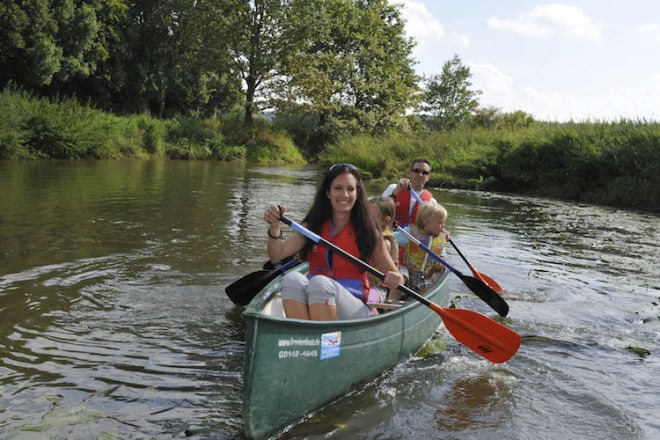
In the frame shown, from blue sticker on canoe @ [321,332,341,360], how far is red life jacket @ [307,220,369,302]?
28.0 inches

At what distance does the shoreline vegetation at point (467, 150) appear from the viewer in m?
16.4

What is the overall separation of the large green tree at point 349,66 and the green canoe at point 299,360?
92.3ft

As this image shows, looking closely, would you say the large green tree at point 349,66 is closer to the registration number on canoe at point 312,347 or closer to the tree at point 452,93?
the tree at point 452,93

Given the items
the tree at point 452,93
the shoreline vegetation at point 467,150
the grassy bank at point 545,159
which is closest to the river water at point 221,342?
the grassy bank at point 545,159

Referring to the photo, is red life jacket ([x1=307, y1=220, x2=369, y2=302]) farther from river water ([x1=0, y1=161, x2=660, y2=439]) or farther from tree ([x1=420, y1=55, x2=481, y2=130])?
tree ([x1=420, y1=55, x2=481, y2=130])

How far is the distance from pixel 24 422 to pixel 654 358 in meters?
4.70

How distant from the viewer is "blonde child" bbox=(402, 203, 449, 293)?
6.04 metres

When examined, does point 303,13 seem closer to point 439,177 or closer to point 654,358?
point 439,177

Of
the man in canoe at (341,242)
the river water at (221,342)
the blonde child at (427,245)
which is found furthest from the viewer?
the blonde child at (427,245)

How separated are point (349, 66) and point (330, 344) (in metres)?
33.1

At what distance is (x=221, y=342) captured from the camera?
480 centimetres

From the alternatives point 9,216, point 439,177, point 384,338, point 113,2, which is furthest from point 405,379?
point 113,2

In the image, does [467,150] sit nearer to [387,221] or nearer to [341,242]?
[387,221]

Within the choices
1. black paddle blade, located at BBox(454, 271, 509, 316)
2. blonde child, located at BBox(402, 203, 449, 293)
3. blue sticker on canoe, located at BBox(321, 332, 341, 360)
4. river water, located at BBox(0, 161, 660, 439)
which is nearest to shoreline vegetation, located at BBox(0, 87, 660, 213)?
river water, located at BBox(0, 161, 660, 439)
